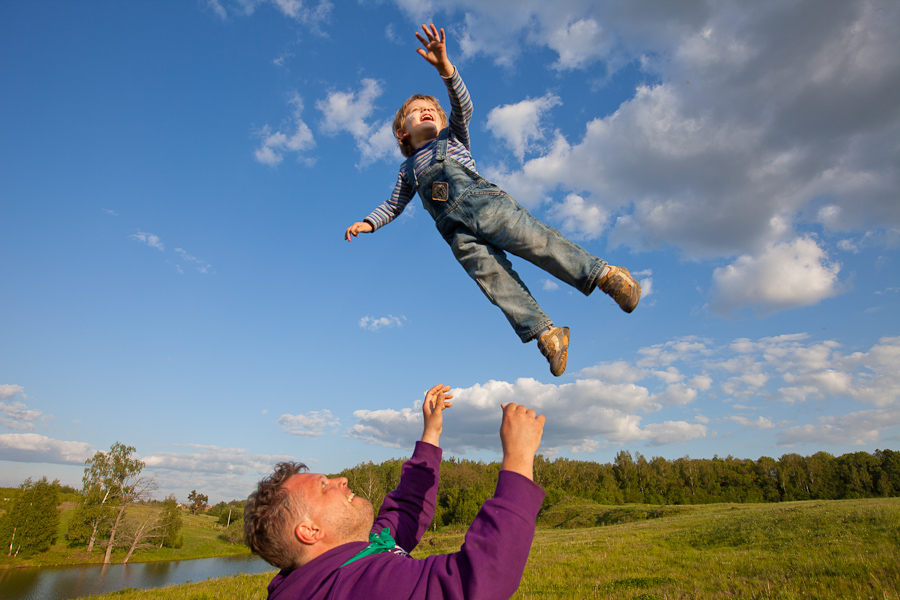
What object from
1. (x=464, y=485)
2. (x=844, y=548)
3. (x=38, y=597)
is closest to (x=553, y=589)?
(x=844, y=548)

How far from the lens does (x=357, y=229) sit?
4.13m

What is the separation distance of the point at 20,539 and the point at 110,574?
15641 millimetres

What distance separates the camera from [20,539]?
5069cm

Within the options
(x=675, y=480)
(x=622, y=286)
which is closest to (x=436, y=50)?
(x=622, y=286)

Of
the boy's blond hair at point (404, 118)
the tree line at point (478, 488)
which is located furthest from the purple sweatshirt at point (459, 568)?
the tree line at point (478, 488)

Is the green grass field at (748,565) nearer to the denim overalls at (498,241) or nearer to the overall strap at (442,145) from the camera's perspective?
the denim overalls at (498,241)

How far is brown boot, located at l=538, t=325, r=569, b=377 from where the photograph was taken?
2975mm

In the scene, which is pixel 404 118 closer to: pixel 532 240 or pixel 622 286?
pixel 532 240

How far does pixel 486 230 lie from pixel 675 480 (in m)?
90.1

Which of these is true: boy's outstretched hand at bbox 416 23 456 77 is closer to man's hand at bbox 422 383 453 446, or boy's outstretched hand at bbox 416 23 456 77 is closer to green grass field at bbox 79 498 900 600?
man's hand at bbox 422 383 453 446

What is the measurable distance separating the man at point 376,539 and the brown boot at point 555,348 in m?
1.13

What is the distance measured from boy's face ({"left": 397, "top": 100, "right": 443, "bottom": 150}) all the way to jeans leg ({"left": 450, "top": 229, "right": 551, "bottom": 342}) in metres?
1.11

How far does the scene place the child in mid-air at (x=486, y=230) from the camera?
Result: 3055mm

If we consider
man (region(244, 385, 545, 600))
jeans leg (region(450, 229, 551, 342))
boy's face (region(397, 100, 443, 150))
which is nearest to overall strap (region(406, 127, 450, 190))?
boy's face (region(397, 100, 443, 150))
